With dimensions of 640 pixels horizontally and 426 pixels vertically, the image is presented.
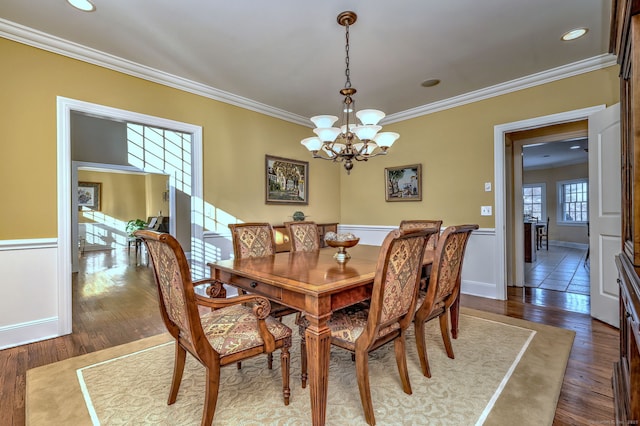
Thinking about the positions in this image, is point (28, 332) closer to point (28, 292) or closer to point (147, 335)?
point (28, 292)

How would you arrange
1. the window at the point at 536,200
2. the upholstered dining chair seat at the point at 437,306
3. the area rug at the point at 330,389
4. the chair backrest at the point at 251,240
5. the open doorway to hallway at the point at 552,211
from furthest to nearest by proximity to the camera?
the window at the point at 536,200
the open doorway to hallway at the point at 552,211
the chair backrest at the point at 251,240
the upholstered dining chair seat at the point at 437,306
the area rug at the point at 330,389

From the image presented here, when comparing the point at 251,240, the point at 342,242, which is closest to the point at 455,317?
the point at 342,242

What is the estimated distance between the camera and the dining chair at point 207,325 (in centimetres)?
136

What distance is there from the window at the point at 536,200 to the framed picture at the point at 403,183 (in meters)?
7.33

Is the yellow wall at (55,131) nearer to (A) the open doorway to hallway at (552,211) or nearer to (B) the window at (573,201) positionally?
(A) the open doorway to hallway at (552,211)

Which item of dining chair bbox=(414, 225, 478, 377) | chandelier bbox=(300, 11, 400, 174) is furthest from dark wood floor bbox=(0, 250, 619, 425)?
chandelier bbox=(300, 11, 400, 174)

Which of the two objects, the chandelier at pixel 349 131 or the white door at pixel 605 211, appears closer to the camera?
the chandelier at pixel 349 131

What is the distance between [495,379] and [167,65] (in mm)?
3820

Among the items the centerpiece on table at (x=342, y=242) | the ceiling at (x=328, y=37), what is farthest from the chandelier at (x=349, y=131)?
the centerpiece on table at (x=342, y=242)

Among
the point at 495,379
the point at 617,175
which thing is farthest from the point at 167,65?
the point at 617,175

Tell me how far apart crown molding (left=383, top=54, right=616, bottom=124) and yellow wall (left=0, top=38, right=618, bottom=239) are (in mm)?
66

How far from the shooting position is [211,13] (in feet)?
7.29

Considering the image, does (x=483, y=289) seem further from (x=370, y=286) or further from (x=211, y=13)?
(x=211, y=13)

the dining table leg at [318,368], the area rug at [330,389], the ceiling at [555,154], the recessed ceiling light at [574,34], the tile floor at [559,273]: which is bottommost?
the area rug at [330,389]
